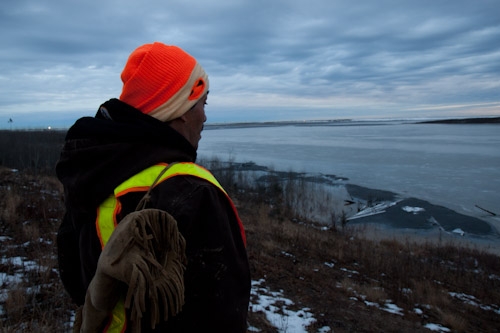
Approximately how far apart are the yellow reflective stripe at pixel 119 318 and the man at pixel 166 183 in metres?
0.04

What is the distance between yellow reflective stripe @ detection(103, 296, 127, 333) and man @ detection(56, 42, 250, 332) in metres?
0.04

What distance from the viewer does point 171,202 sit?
1.20m

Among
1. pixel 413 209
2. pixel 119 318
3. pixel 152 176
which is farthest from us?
pixel 413 209

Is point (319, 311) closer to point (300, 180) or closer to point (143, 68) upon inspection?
point (143, 68)

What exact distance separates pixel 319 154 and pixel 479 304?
1233 inches

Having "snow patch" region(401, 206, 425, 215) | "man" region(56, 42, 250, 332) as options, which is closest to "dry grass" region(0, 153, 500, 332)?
"man" region(56, 42, 250, 332)

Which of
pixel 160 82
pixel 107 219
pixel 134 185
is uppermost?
pixel 160 82

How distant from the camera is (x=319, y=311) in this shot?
6.55 metres

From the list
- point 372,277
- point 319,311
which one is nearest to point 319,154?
point 372,277

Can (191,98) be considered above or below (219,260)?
above

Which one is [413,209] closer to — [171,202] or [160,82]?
[160,82]

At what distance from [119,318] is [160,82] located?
0.88 meters

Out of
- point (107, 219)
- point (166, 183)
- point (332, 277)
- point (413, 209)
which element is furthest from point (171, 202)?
point (413, 209)

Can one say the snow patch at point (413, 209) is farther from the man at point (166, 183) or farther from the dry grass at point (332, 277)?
the man at point (166, 183)
